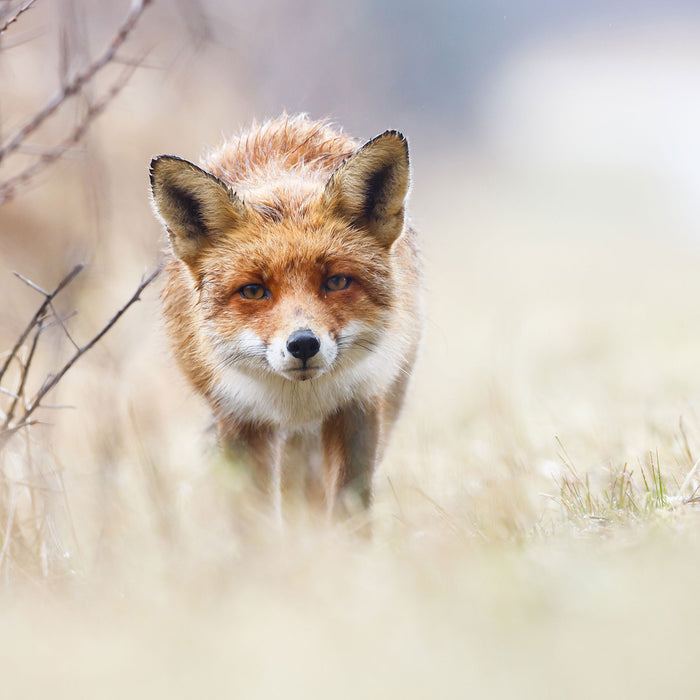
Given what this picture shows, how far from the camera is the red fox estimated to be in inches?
161

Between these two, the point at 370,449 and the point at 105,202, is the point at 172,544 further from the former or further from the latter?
the point at 105,202

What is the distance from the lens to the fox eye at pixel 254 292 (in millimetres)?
4129

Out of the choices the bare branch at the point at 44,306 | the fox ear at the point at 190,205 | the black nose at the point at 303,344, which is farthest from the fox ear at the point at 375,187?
the bare branch at the point at 44,306

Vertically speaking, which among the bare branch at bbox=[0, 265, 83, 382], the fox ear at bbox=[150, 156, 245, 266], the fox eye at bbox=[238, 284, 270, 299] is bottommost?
the bare branch at bbox=[0, 265, 83, 382]

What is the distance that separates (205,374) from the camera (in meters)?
4.84

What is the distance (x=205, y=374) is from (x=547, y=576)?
2769 millimetres

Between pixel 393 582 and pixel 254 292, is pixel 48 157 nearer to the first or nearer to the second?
pixel 254 292

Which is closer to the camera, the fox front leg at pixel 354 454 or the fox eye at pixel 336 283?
the fox eye at pixel 336 283

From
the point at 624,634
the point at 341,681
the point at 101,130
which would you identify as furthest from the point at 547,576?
the point at 101,130

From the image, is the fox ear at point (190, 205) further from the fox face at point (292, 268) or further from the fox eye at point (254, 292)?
the fox eye at point (254, 292)

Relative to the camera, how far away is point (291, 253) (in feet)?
13.6

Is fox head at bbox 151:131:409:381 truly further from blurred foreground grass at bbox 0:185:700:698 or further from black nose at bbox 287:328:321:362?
blurred foreground grass at bbox 0:185:700:698

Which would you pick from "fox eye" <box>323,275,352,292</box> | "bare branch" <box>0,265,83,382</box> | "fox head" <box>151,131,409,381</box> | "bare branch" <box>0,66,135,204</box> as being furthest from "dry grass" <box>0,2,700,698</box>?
"bare branch" <box>0,66,135,204</box>

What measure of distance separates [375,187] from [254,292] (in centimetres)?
93
